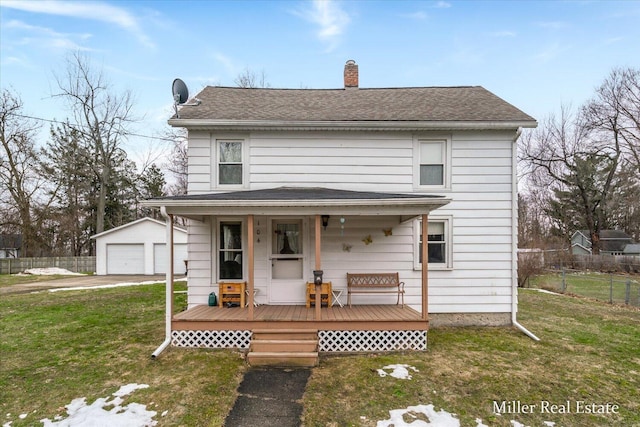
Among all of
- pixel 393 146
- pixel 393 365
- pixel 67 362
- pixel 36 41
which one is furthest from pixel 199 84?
pixel 393 365

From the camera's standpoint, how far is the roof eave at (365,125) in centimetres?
691

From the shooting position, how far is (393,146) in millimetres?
7266

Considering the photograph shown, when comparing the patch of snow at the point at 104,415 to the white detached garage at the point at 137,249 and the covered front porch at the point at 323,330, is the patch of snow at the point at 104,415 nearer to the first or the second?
the covered front porch at the point at 323,330

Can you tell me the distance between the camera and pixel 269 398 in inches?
164

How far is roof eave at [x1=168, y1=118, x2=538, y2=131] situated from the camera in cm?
691

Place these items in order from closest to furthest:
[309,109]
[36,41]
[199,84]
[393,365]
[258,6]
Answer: [393,365] < [309,109] < [258,6] < [36,41] < [199,84]

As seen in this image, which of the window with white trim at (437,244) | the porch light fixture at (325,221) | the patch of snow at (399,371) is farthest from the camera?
the window with white trim at (437,244)

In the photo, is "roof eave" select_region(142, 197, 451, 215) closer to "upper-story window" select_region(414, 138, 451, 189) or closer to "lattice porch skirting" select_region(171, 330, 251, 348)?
"upper-story window" select_region(414, 138, 451, 189)

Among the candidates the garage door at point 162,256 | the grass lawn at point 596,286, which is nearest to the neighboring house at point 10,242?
the garage door at point 162,256

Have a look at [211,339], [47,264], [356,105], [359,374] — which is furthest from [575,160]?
[47,264]

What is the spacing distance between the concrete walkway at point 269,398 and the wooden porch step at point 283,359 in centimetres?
14

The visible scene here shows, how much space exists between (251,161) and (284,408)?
4944 mm

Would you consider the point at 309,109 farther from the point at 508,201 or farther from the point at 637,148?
the point at 637,148

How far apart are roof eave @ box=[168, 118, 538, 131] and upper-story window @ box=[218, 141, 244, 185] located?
41 cm
